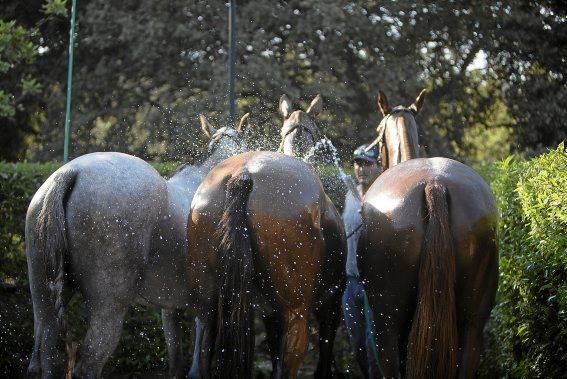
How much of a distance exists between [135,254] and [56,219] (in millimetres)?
680

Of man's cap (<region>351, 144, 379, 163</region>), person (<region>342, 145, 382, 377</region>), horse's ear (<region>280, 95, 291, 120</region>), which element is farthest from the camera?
horse's ear (<region>280, 95, 291, 120</region>)

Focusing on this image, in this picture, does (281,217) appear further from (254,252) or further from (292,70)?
(292,70)

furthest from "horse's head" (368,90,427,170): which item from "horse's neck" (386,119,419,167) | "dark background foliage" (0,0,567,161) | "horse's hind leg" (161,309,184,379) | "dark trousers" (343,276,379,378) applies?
"dark background foliage" (0,0,567,161)

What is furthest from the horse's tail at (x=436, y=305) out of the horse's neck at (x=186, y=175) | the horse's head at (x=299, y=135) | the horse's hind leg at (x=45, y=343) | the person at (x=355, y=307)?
the horse's neck at (x=186, y=175)

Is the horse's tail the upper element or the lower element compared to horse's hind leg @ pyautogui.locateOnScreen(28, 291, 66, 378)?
upper

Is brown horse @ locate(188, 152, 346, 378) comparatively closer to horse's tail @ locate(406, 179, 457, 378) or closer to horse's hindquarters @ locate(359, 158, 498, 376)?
horse's hindquarters @ locate(359, 158, 498, 376)

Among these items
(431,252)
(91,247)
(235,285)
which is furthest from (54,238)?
(431,252)

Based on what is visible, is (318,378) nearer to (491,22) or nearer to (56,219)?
(56,219)

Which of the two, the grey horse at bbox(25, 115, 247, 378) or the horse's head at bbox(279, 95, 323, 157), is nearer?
the grey horse at bbox(25, 115, 247, 378)

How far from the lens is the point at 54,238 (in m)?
5.64

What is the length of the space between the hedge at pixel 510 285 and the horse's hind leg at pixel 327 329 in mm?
1400

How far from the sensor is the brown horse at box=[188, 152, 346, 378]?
5.19 meters

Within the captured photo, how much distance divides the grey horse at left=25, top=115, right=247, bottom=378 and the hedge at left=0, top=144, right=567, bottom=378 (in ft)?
8.08

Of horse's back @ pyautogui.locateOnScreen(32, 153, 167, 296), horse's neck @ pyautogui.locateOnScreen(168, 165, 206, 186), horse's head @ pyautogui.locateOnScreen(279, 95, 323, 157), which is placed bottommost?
horse's back @ pyautogui.locateOnScreen(32, 153, 167, 296)
